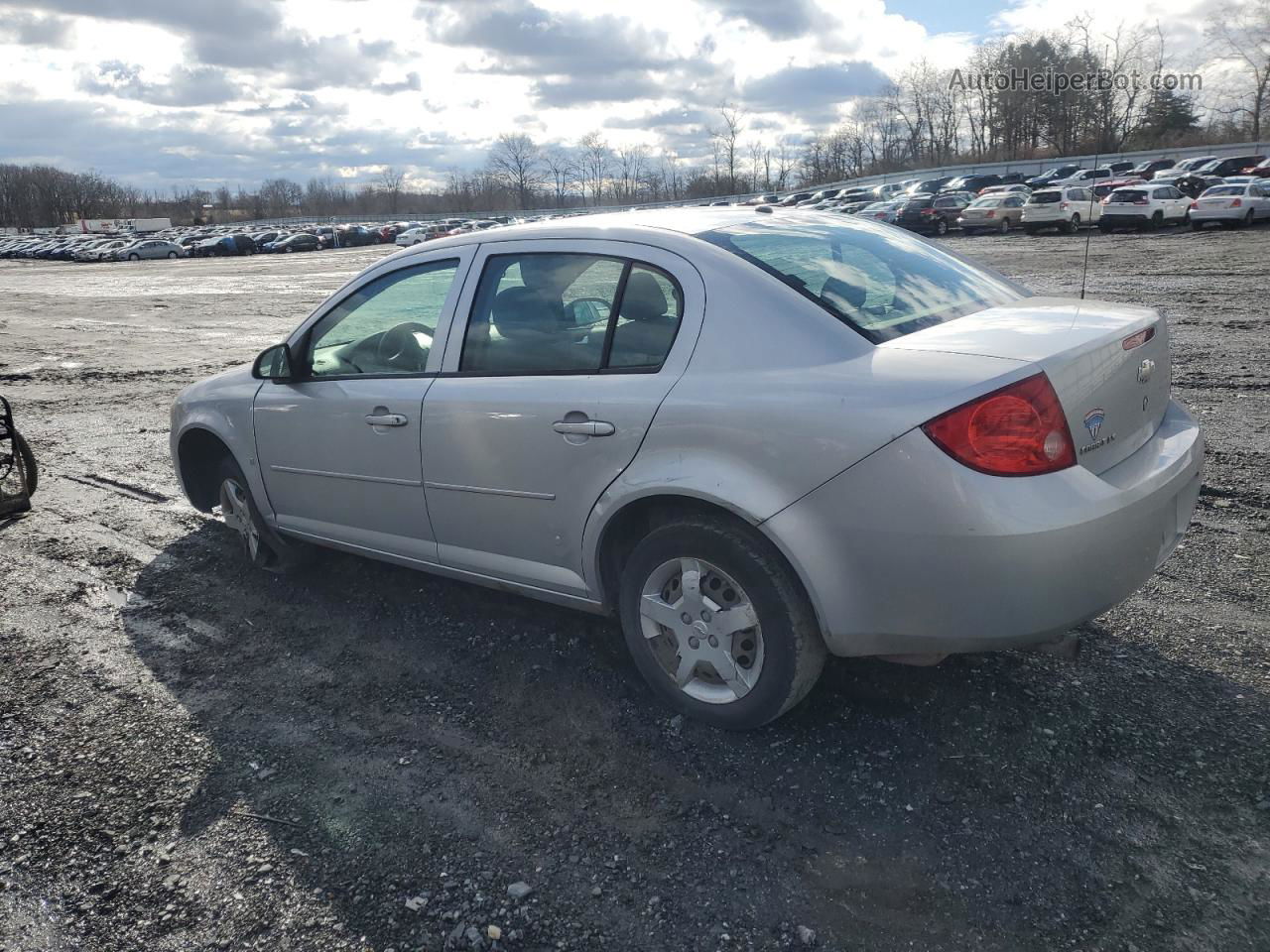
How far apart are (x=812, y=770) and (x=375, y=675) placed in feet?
6.14

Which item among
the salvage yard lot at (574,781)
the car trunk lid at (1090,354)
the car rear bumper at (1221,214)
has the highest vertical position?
the car rear bumper at (1221,214)

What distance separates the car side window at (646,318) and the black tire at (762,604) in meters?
0.61

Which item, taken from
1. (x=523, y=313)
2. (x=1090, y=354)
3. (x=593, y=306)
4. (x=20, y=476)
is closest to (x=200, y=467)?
(x=20, y=476)

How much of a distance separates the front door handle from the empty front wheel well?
2.78 meters

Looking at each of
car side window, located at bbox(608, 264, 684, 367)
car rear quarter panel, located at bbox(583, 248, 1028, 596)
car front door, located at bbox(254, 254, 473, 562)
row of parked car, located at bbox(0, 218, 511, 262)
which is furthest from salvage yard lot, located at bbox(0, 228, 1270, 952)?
row of parked car, located at bbox(0, 218, 511, 262)

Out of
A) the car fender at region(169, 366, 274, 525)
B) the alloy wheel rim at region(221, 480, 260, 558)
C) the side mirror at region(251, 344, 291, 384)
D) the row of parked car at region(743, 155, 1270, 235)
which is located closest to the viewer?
the side mirror at region(251, 344, 291, 384)

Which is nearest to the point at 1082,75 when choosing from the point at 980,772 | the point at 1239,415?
the point at 1239,415

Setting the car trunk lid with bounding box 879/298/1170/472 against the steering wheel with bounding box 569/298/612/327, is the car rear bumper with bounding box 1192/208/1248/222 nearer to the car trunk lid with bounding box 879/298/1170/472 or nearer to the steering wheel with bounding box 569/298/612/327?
the car trunk lid with bounding box 879/298/1170/472

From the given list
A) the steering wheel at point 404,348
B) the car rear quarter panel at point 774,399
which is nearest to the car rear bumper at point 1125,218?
the steering wheel at point 404,348

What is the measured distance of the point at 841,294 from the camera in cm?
320

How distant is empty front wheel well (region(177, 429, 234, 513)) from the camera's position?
532cm

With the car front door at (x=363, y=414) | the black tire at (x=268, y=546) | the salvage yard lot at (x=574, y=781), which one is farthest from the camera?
the black tire at (x=268, y=546)

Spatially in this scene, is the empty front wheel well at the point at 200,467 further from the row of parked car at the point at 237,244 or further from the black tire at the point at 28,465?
the row of parked car at the point at 237,244

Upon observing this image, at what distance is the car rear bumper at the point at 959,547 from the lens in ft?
8.49
